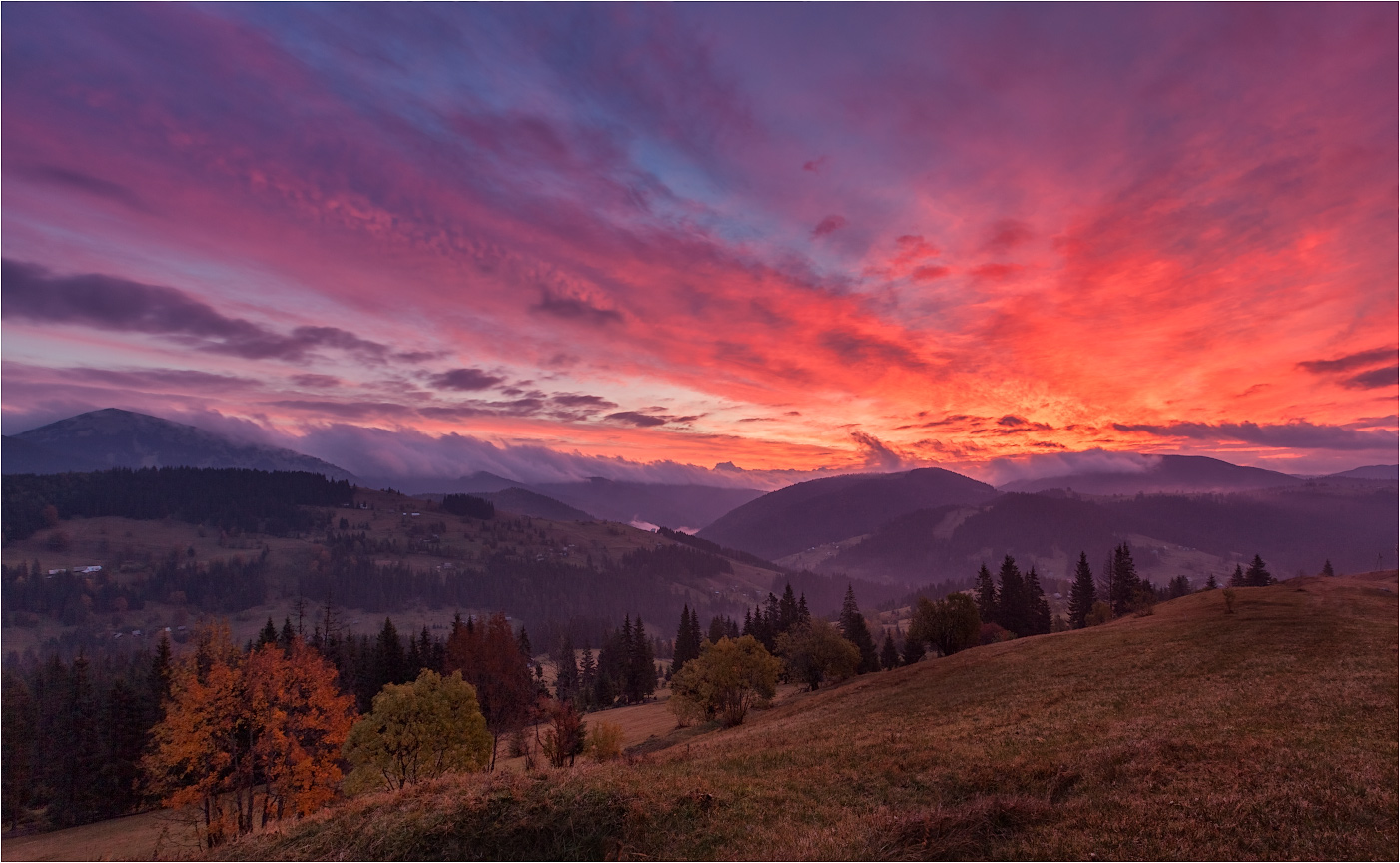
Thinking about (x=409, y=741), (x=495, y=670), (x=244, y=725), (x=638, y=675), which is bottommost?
(x=638, y=675)

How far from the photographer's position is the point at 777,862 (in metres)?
16.0

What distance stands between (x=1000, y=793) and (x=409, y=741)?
45460 millimetres

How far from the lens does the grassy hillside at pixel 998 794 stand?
52.9ft

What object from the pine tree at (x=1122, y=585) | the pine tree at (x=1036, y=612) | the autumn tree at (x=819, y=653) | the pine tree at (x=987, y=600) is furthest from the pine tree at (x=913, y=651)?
the pine tree at (x=1122, y=585)

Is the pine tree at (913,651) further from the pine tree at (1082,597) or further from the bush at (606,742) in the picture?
the bush at (606,742)

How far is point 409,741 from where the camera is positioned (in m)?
47.7

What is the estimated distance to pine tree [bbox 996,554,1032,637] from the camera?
116 meters

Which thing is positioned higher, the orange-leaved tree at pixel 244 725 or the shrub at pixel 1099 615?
the orange-leaved tree at pixel 244 725

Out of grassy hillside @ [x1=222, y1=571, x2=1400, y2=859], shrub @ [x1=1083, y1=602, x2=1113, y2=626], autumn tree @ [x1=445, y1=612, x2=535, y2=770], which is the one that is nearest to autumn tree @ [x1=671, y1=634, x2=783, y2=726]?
autumn tree @ [x1=445, y1=612, x2=535, y2=770]

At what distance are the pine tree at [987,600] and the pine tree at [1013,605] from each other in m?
0.82

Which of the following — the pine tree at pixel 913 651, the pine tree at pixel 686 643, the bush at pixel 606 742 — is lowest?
the pine tree at pixel 686 643

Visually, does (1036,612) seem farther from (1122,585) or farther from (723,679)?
(723,679)

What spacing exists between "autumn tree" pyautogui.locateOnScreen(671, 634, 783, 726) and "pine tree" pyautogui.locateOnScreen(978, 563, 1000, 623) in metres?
59.9

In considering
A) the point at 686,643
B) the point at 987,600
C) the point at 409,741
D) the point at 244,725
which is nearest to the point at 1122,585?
the point at 987,600
